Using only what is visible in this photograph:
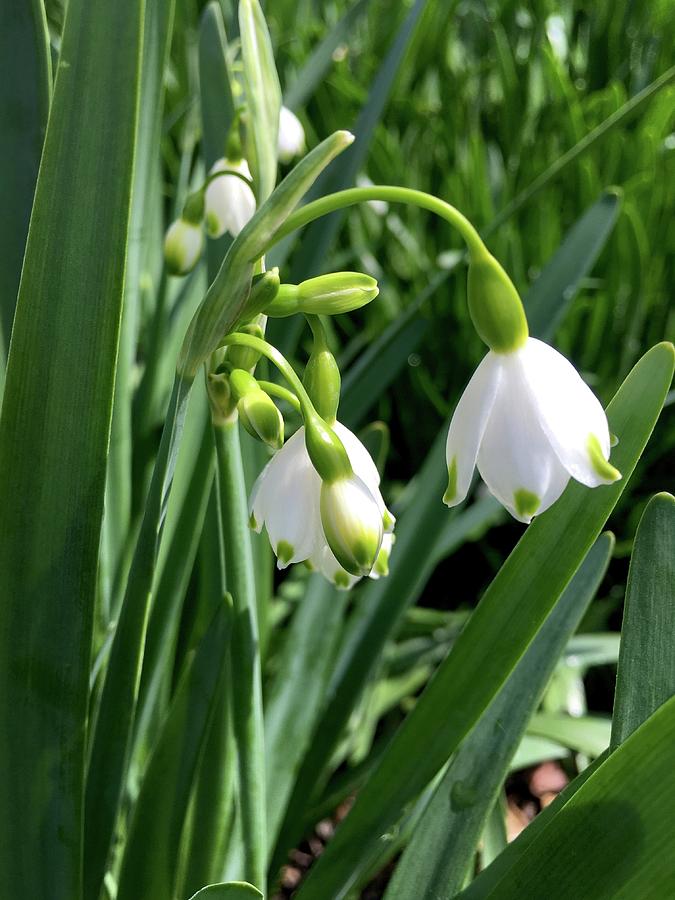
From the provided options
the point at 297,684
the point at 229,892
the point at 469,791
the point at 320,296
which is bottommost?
the point at 297,684

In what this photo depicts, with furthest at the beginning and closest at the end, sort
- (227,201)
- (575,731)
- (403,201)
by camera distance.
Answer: (575,731)
(227,201)
(403,201)

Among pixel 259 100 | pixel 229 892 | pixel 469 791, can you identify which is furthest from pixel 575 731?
pixel 259 100

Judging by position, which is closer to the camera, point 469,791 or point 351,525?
point 351,525

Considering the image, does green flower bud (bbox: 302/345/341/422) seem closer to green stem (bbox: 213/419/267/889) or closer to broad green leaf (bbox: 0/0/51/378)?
green stem (bbox: 213/419/267/889)

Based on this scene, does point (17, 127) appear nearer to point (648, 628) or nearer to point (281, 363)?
point (281, 363)

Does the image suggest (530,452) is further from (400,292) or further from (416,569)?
(400,292)

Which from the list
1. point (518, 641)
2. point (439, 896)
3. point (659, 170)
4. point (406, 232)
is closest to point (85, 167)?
point (518, 641)

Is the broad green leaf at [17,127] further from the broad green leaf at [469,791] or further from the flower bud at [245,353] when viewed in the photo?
the broad green leaf at [469,791]
